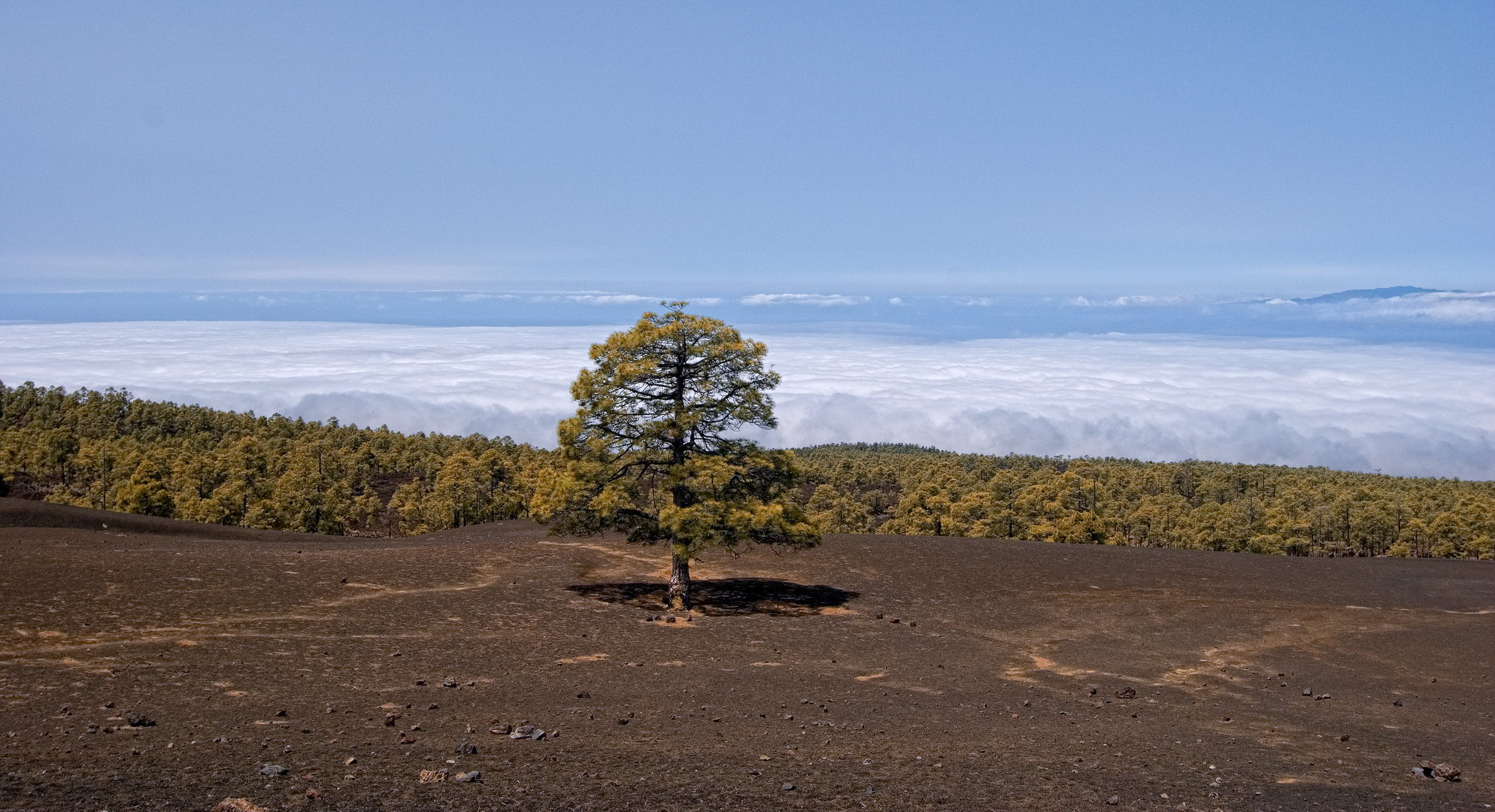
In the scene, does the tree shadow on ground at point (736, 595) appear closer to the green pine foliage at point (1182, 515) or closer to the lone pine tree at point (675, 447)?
the lone pine tree at point (675, 447)

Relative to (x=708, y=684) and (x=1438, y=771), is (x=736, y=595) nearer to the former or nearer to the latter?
(x=708, y=684)

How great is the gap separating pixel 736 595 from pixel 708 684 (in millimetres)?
8929

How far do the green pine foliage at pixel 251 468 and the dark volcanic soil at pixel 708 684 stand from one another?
1738 cm

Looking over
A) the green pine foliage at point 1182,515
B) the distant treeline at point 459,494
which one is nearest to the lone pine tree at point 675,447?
the green pine foliage at point 1182,515

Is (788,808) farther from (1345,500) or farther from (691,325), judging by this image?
(1345,500)

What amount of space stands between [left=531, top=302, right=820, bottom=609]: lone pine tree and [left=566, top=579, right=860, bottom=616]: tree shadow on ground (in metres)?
1.07

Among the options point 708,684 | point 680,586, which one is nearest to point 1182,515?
point 680,586

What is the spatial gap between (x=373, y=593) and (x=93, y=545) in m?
8.60

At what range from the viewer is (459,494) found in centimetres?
6406

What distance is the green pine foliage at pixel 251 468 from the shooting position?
56969 mm

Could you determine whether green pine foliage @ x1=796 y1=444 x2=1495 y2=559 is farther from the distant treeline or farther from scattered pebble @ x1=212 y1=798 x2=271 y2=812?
scattered pebble @ x1=212 y1=798 x2=271 y2=812

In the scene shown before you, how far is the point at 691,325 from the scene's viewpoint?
2133 centimetres

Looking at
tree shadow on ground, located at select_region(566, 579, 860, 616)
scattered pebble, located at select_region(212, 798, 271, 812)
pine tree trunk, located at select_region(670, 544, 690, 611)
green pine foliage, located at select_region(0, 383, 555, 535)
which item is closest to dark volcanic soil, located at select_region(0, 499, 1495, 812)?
tree shadow on ground, located at select_region(566, 579, 860, 616)

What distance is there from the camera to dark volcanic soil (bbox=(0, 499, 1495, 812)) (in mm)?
10172
